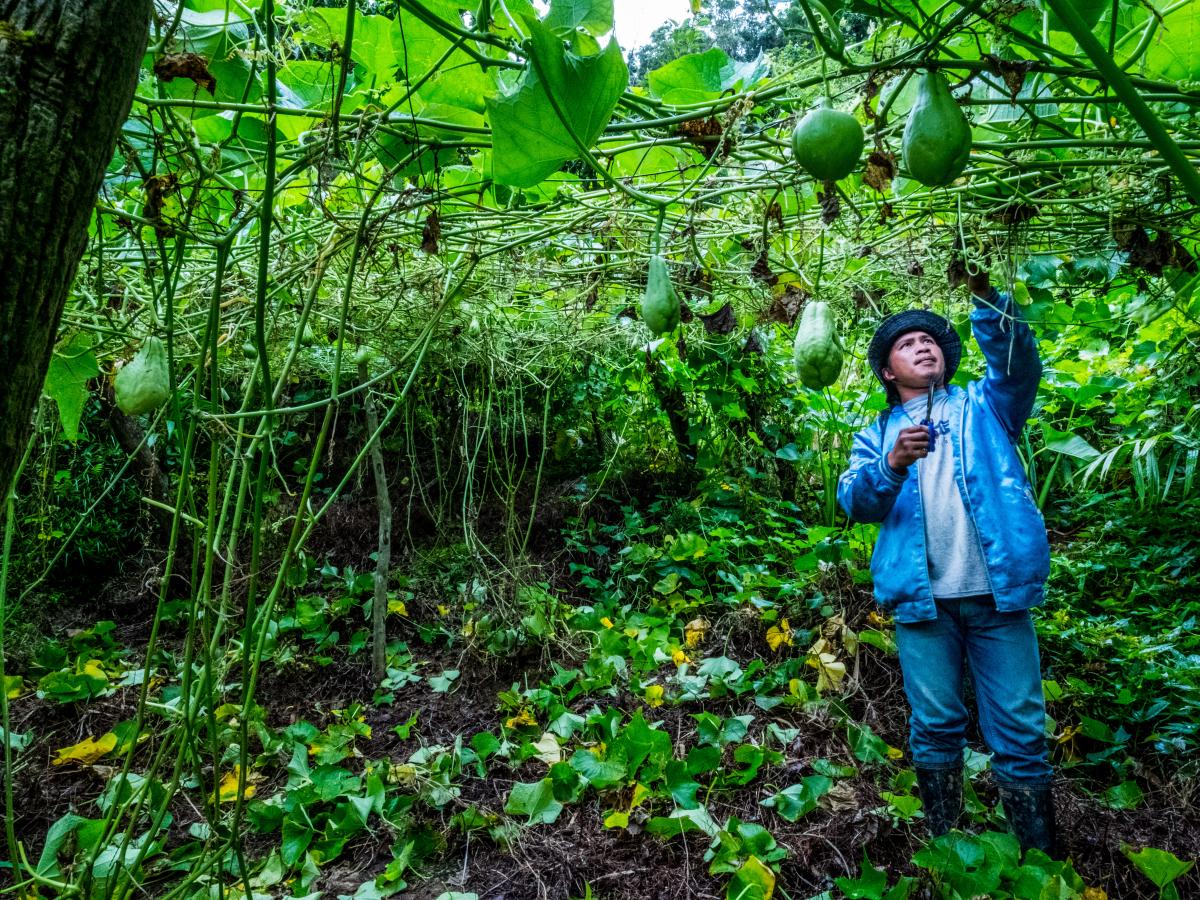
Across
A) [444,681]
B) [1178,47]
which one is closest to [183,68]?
[1178,47]

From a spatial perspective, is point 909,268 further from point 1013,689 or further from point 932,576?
point 1013,689

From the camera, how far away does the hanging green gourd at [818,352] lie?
1272 mm

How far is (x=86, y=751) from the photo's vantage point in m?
2.56

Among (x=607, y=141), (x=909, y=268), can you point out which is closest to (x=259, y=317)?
(x=607, y=141)

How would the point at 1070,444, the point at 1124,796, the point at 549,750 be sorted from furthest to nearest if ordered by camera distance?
the point at 1070,444
the point at 549,750
the point at 1124,796

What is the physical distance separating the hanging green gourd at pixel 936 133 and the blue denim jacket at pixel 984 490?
1112mm

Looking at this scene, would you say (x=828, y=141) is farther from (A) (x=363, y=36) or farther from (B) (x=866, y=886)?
(B) (x=866, y=886)

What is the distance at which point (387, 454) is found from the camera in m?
4.59

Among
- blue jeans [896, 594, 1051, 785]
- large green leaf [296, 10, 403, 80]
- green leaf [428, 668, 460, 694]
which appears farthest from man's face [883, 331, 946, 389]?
green leaf [428, 668, 460, 694]

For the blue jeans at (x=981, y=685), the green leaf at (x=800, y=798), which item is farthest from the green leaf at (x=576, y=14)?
the green leaf at (x=800, y=798)

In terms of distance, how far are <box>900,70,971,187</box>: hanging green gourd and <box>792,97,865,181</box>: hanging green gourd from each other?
5cm

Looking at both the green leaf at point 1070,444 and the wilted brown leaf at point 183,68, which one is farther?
the green leaf at point 1070,444

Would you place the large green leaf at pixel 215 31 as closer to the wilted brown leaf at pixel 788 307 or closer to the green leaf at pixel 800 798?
the wilted brown leaf at pixel 788 307

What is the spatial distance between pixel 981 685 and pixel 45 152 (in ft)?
6.85
